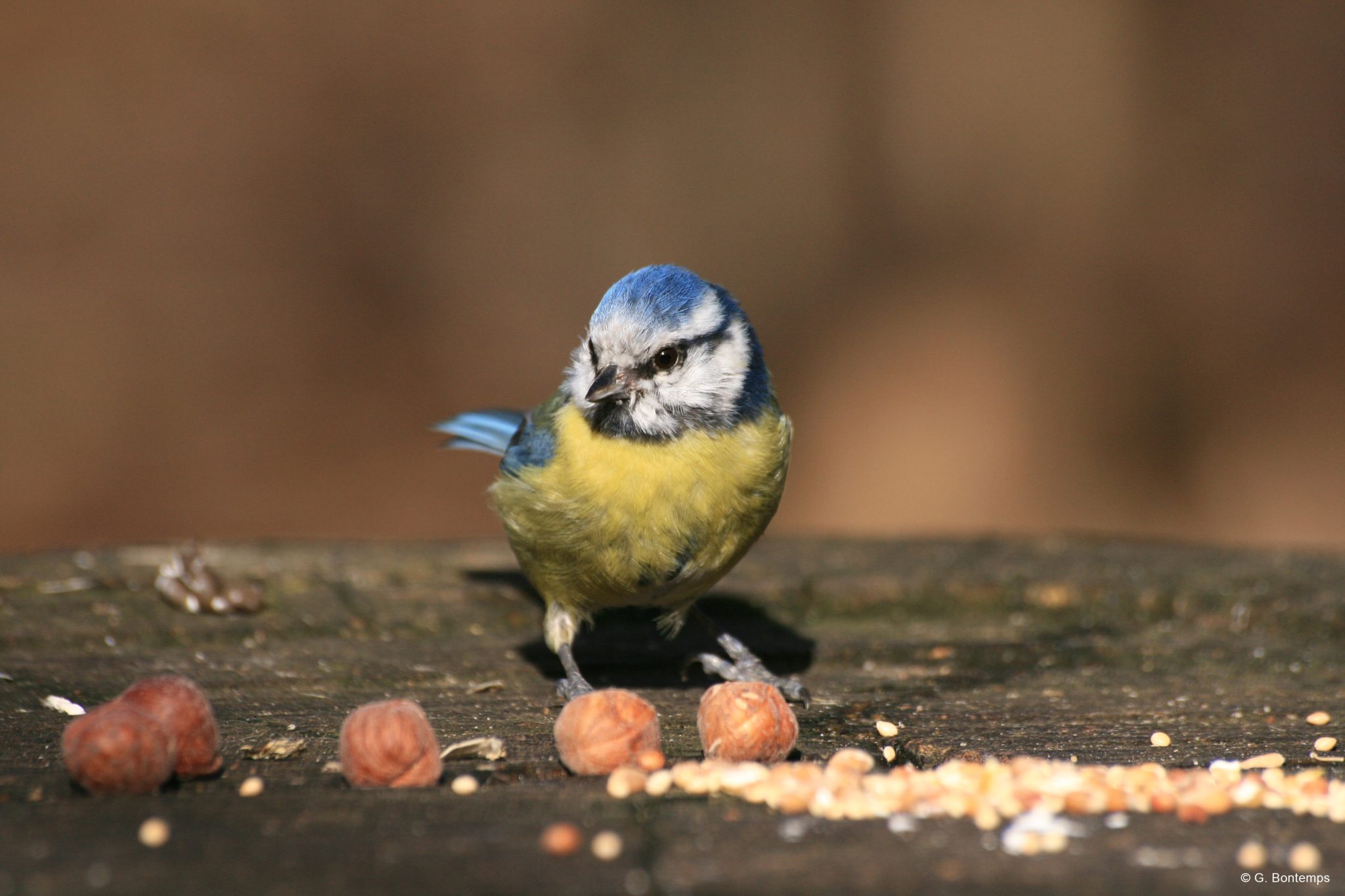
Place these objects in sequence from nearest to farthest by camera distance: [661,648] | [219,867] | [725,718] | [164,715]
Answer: [219,867], [164,715], [725,718], [661,648]

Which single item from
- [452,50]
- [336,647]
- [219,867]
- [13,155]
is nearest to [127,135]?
[13,155]

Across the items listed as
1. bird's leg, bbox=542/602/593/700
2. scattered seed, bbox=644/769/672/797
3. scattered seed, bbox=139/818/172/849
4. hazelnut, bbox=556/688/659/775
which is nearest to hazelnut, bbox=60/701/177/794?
scattered seed, bbox=139/818/172/849

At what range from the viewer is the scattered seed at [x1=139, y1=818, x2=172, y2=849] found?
1.83 metres

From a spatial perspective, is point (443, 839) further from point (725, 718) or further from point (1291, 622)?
point (1291, 622)

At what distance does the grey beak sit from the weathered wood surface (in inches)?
27.5

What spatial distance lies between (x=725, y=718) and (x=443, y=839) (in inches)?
27.1

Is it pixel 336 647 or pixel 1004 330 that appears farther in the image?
pixel 1004 330

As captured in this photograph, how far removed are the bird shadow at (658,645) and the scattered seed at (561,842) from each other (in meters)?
1.37

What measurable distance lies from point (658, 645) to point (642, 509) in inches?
30.3

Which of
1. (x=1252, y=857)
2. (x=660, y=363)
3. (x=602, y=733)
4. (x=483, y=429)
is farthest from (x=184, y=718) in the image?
(x=483, y=429)

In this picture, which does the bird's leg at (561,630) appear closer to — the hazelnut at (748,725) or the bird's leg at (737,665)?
the bird's leg at (737,665)

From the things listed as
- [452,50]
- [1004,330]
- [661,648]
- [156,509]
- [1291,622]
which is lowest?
[156,509]

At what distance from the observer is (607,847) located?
183 cm

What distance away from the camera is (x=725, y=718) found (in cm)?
241
